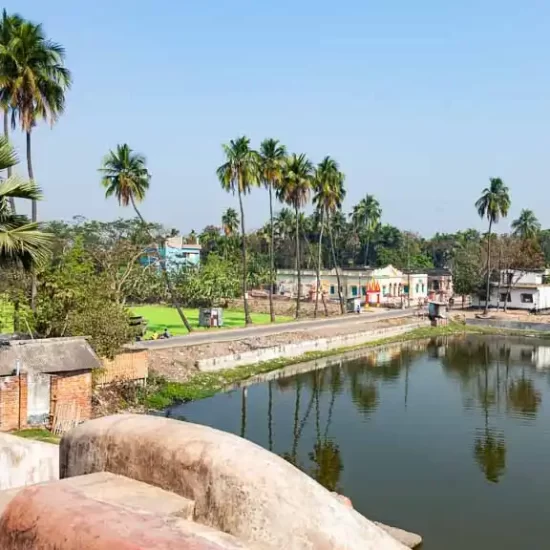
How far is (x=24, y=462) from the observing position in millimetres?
14430

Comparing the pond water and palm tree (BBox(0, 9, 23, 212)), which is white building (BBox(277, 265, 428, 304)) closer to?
the pond water

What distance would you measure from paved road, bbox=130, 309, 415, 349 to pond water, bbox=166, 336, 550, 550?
5863mm

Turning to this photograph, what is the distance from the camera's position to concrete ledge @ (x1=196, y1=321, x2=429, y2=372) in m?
35.3

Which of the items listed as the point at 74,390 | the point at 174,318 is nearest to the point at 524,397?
the point at 74,390

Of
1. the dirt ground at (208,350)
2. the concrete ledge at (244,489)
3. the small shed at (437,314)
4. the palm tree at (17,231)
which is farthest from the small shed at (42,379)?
the small shed at (437,314)

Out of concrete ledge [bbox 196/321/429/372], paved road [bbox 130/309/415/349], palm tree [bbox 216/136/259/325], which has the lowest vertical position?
concrete ledge [bbox 196/321/429/372]

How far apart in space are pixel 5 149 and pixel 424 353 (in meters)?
37.9

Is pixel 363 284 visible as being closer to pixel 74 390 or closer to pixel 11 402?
pixel 74 390

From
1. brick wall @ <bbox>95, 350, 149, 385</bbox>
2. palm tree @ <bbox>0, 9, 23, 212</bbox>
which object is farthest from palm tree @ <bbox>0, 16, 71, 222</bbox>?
brick wall @ <bbox>95, 350, 149, 385</bbox>

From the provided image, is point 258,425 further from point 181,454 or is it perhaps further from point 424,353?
point 424,353

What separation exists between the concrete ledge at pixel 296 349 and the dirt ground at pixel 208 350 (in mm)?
551

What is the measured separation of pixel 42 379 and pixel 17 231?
6.20m

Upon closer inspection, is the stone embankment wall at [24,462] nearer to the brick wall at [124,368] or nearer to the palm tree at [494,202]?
the brick wall at [124,368]

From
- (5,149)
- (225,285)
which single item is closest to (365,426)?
(5,149)
